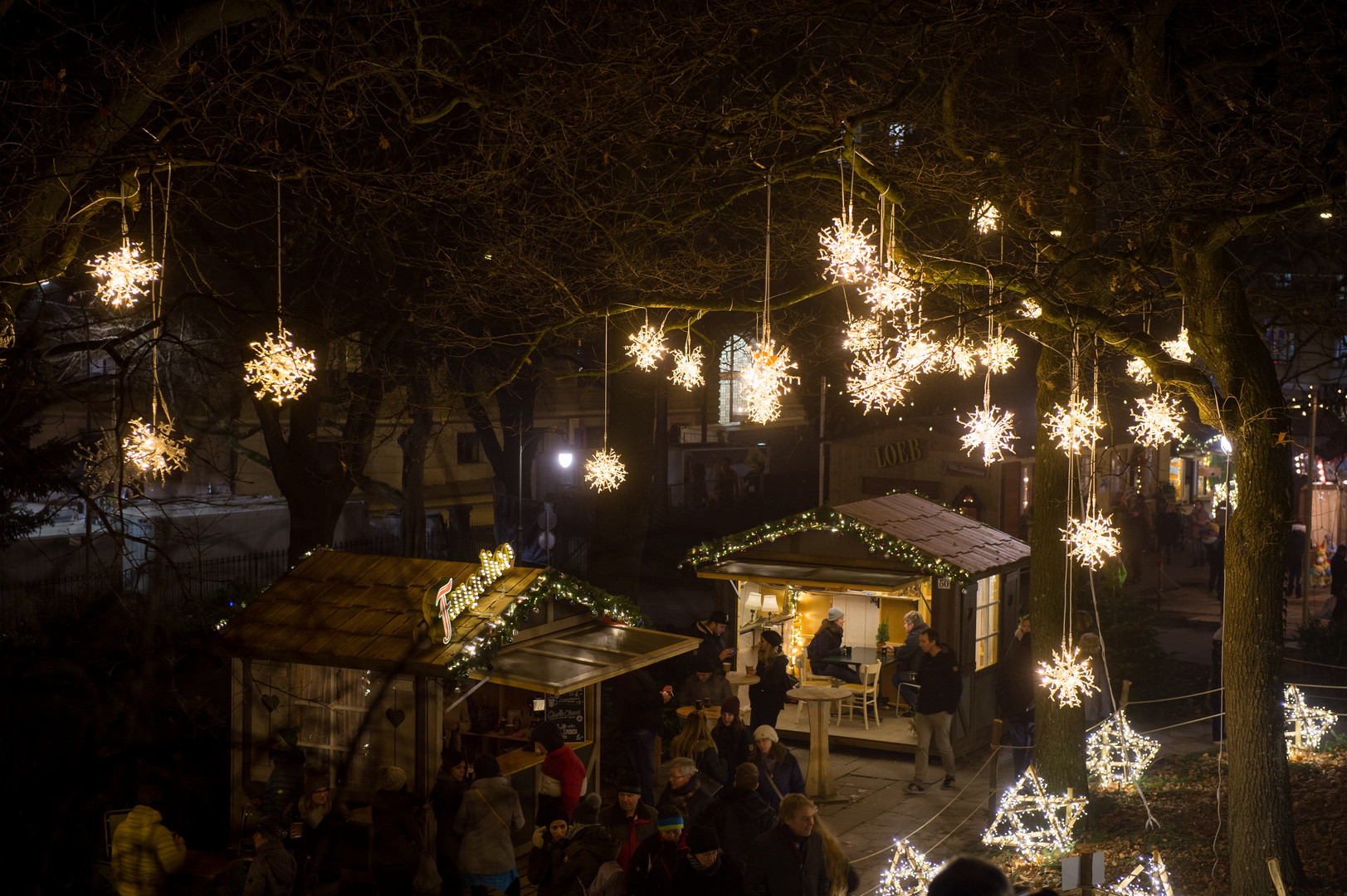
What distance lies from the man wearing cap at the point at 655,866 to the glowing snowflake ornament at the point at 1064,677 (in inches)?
156

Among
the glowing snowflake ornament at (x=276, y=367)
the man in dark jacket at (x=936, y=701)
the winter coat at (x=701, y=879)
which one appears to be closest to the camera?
the winter coat at (x=701, y=879)

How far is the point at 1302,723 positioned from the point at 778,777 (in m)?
7.40

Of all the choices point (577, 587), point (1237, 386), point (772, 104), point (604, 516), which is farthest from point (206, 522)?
point (1237, 386)

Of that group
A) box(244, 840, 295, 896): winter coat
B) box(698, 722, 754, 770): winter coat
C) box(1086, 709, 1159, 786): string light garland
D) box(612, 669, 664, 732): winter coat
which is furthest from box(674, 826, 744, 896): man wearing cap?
box(1086, 709, 1159, 786): string light garland

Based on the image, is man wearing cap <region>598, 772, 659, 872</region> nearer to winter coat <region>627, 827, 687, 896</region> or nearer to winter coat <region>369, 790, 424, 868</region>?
winter coat <region>627, 827, 687, 896</region>

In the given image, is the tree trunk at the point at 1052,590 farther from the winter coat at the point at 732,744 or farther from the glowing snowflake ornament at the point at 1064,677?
the winter coat at the point at 732,744

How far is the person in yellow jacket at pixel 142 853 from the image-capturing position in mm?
8117

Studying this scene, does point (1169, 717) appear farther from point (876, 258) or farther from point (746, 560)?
point (876, 258)

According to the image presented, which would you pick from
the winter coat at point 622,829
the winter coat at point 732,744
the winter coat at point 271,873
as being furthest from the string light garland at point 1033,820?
the winter coat at point 271,873

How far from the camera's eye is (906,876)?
865 centimetres

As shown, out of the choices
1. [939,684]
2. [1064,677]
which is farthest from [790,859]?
[939,684]

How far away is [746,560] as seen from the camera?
1523 cm

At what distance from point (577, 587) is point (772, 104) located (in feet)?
17.1

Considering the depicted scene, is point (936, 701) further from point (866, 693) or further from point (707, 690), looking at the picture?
point (707, 690)
